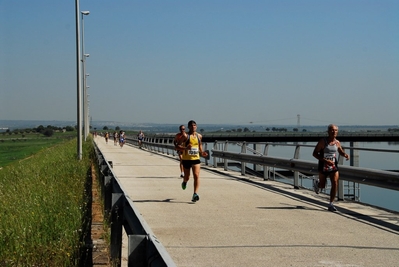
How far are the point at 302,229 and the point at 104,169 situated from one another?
3412 mm

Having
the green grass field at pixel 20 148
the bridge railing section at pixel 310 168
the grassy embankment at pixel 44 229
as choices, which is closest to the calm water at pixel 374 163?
the bridge railing section at pixel 310 168

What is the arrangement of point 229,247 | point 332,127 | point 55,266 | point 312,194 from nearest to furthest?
1. point 55,266
2. point 229,247
3. point 332,127
4. point 312,194

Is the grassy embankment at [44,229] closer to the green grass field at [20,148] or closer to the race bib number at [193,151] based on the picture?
the race bib number at [193,151]

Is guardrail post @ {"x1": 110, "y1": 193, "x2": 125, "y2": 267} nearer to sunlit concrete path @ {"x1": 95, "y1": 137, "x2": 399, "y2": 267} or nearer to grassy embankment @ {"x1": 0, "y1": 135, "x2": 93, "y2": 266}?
grassy embankment @ {"x1": 0, "y1": 135, "x2": 93, "y2": 266}

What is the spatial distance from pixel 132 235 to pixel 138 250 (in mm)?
168

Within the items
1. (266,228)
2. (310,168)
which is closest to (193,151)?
(310,168)

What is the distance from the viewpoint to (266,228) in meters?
11.0

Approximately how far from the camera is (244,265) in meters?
8.16

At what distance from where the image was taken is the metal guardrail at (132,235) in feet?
14.6

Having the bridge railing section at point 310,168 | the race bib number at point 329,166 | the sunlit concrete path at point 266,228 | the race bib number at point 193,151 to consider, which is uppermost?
the race bib number at point 193,151

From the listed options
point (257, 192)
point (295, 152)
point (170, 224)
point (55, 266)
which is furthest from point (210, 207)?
point (55, 266)

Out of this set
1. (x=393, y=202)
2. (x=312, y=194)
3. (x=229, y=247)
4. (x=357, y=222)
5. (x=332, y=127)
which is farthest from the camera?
(x=393, y=202)

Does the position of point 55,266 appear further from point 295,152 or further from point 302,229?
point 295,152

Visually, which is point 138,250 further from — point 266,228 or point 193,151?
point 193,151
